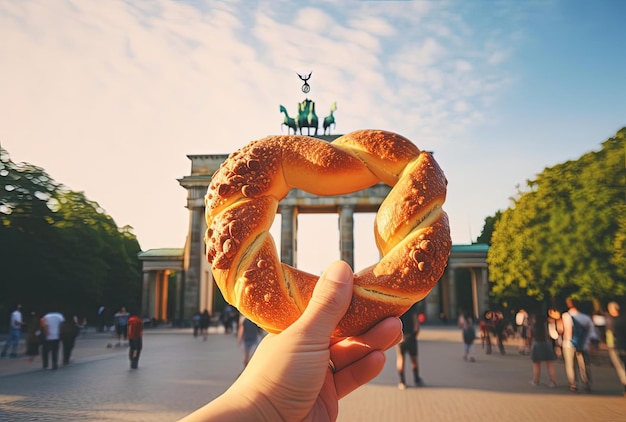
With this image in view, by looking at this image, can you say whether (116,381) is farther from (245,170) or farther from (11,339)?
(245,170)

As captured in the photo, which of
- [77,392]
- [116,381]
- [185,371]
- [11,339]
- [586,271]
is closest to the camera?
[77,392]

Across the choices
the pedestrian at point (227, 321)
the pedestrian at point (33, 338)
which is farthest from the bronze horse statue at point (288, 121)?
the pedestrian at point (33, 338)

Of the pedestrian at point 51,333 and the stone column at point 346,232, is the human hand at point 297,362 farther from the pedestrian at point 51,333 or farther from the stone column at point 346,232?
the stone column at point 346,232

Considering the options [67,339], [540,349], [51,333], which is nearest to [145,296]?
[67,339]

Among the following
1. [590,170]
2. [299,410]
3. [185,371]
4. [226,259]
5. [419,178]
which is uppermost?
[590,170]

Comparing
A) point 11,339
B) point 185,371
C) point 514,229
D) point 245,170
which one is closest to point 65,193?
point 11,339

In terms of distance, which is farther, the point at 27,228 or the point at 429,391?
the point at 27,228

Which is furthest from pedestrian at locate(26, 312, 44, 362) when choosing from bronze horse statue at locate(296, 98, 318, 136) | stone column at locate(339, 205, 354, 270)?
bronze horse statue at locate(296, 98, 318, 136)
